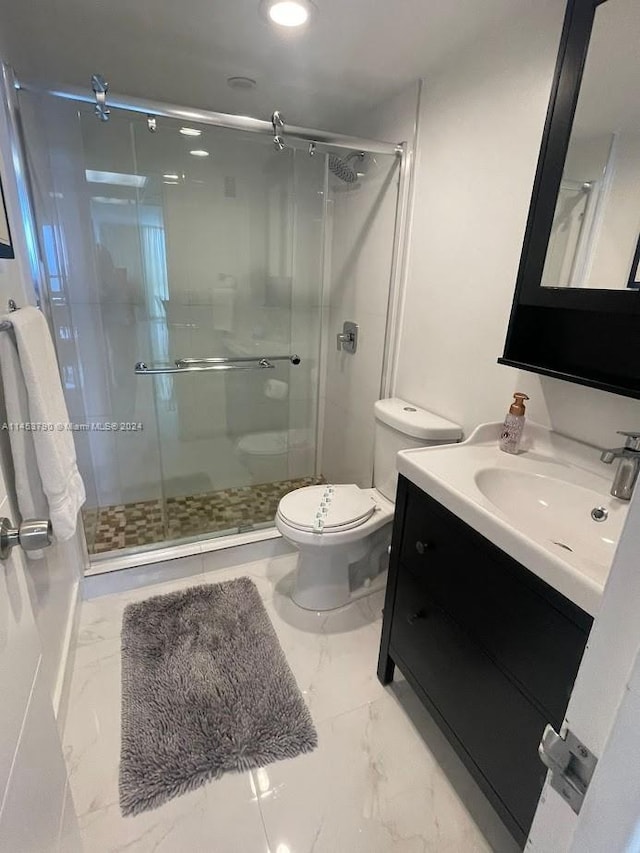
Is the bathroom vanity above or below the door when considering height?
below

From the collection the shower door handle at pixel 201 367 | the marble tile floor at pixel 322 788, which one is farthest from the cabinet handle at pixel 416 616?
the shower door handle at pixel 201 367

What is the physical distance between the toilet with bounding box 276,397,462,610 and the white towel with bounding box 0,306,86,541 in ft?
2.75

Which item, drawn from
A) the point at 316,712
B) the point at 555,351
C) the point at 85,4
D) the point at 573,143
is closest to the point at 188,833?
the point at 316,712

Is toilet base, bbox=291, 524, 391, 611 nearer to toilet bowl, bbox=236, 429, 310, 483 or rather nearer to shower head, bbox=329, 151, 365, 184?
toilet bowl, bbox=236, 429, 310, 483

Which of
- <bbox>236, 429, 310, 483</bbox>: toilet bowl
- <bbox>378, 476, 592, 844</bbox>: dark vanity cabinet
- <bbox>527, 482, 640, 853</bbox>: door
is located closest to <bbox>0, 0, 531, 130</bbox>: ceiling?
Answer: <bbox>378, 476, 592, 844</bbox>: dark vanity cabinet

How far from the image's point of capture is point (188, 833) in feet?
3.61

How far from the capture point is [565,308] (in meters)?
1.20

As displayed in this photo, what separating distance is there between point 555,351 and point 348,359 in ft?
4.34

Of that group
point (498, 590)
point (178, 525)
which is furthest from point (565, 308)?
Answer: point (178, 525)

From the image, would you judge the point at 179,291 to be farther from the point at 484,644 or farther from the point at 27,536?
the point at 484,644

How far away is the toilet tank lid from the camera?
1660mm

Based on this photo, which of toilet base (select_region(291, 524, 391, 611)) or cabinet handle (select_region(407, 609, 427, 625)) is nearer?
cabinet handle (select_region(407, 609, 427, 625))

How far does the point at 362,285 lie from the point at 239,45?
1.09 meters

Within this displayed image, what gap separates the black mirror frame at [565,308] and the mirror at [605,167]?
26 mm
